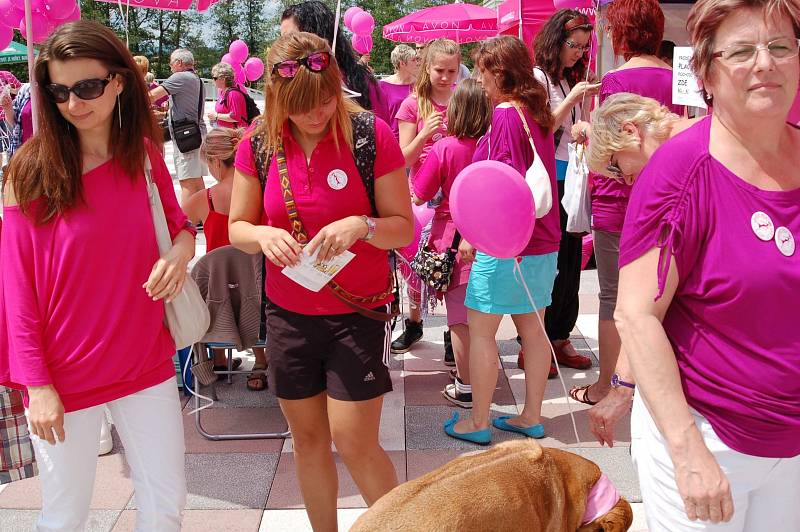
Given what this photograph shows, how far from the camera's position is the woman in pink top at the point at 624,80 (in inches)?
144

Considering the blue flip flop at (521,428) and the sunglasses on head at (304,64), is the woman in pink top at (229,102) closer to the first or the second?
the blue flip flop at (521,428)

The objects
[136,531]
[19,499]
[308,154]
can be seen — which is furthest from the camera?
[19,499]

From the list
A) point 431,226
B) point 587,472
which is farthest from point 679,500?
point 431,226

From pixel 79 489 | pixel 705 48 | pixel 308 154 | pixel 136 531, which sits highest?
pixel 705 48

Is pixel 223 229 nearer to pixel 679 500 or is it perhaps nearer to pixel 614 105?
pixel 614 105

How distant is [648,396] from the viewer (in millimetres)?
1589

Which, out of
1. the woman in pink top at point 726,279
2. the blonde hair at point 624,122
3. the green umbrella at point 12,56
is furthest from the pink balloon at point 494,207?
the green umbrella at point 12,56

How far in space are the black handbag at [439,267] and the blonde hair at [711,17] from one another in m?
2.47

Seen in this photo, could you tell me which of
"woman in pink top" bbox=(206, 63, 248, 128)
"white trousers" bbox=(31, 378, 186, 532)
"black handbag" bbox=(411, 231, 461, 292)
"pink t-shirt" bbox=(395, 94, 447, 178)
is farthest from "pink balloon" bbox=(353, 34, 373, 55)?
"white trousers" bbox=(31, 378, 186, 532)

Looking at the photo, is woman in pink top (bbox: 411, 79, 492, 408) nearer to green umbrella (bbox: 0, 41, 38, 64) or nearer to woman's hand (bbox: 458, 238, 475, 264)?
woman's hand (bbox: 458, 238, 475, 264)

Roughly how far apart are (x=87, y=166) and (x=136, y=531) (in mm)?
A: 1051

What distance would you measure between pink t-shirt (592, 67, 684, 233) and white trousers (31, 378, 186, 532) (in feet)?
7.45

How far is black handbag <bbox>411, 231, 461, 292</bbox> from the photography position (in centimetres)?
406

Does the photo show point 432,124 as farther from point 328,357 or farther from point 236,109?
point 236,109
